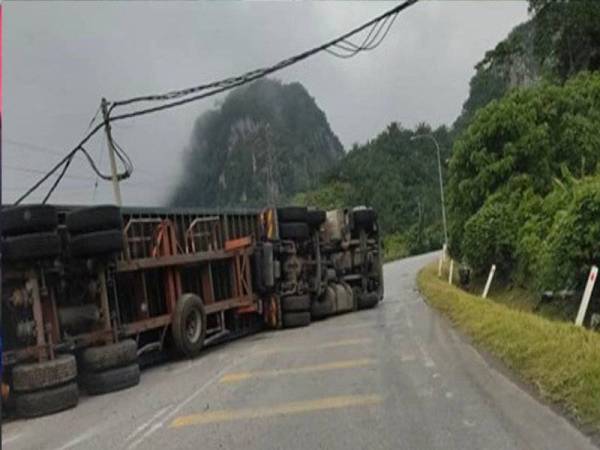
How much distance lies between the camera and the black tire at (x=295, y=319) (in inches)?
620

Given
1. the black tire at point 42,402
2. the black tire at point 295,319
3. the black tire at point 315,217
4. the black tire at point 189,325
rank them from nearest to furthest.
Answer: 1. the black tire at point 42,402
2. the black tire at point 189,325
3. the black tire at point 295,319
4. the black tire at point 315,217

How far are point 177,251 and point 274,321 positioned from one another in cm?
386

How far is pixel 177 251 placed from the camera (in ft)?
41.0

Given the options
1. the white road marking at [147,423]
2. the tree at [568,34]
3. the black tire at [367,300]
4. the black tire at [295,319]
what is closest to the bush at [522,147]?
the black tire at [367,300]

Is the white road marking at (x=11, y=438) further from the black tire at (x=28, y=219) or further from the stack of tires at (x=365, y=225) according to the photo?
the stack of tires at (x=365, y=225)

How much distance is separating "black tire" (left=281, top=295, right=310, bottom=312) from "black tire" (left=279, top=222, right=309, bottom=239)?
139 centimetres

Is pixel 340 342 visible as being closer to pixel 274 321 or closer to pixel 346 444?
pixel 274 321

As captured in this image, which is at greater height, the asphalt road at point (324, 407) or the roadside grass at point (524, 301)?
the asphalt road at point (324, 407)

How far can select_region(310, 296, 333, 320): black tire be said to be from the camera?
17094 millimetres

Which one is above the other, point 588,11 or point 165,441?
point 588,11

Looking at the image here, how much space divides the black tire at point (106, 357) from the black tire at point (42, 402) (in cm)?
84

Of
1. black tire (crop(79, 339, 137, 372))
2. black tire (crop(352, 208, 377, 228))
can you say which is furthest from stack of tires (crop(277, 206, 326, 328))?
black tire (crop(79, 339, 137, 372))

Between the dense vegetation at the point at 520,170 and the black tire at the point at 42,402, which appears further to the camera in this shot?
the dense vegetation at the point at 520,170

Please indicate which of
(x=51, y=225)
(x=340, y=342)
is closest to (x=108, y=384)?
(x=51, y=225)
